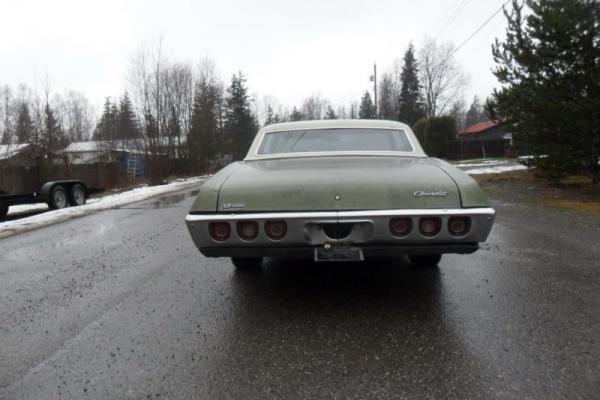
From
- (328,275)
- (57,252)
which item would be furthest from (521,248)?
(57,252)

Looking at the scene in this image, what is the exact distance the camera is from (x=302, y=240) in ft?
9.22

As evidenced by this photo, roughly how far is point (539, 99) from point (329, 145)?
7246 millimetres

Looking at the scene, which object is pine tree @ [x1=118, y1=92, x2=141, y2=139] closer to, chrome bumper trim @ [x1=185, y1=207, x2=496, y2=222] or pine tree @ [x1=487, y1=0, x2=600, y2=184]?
pine tree @ [x1=487, y1=0, x2=600, y2=184]

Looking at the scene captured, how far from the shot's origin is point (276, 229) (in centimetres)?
282

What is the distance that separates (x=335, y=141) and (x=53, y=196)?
1142 centimetres

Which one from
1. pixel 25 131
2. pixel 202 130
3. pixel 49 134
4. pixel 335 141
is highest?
pixel 202 130

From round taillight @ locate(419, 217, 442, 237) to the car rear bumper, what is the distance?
0.08ft

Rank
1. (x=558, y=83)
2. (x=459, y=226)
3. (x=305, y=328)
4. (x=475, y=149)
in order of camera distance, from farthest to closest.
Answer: (x=475, y=149) < (x=558, y=83) < (x=305, y=328) < (x=459, y=226)

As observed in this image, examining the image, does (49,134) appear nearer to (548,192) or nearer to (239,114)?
(548,192)

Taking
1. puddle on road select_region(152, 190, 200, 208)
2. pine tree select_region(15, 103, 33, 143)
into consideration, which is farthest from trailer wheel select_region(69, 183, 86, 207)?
pine tree select_region(15, 103, 33, 143)

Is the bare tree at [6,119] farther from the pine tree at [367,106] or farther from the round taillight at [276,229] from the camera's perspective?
the pine tree at [367,106]

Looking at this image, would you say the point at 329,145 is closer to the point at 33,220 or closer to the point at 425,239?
the point at 425,239

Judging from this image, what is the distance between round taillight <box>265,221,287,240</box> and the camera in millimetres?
2805

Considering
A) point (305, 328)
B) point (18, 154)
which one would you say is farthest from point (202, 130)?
point (305, 328)
